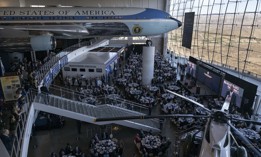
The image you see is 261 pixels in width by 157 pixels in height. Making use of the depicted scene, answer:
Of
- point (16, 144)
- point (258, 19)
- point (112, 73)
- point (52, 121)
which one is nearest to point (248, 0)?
point (258, 19)

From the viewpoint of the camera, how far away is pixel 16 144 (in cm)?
823

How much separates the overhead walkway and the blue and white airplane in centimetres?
651

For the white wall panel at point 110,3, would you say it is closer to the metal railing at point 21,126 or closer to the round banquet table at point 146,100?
the round banquet table at point 146,100

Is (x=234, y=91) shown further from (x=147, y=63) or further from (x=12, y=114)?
(x=12, y=114)

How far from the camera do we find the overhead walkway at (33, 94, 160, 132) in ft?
41.9

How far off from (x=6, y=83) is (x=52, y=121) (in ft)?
13.1

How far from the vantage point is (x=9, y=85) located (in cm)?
1302

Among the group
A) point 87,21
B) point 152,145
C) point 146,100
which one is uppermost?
point 87,21

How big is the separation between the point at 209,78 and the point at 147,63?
6.26m

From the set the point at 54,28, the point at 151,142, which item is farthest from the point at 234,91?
the point at 54,28

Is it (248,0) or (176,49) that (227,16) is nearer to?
(248,0)

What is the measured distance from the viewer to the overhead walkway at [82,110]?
41.9 ft

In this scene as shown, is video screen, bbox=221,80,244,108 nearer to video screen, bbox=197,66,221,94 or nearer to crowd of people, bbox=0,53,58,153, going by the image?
video screen, bbox=197,66,221,94

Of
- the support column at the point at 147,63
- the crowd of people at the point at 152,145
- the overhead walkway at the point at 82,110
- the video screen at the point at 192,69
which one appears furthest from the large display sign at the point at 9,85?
the video screen at the point at 192,69
